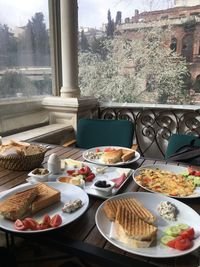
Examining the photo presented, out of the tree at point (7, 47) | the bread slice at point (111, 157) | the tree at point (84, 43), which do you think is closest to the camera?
the bread slice at point (111, 157)

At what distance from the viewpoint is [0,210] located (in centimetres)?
70

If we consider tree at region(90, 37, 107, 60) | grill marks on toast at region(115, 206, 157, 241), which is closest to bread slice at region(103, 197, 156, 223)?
grill marks on toast at region(115, 206, 157, 241)

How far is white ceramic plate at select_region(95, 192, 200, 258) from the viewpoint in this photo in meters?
0.57

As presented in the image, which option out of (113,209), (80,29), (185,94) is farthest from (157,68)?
(113,209)

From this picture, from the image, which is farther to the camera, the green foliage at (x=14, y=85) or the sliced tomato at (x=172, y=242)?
the green foliage at (x=14, y=85)

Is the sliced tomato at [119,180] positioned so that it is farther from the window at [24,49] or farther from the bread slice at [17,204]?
the window at [24,49]

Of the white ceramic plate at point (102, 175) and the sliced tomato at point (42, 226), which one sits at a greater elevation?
the sliced tomato at point (42, 226)

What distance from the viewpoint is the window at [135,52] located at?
234 cm

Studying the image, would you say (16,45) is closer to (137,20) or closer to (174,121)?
(137,20)

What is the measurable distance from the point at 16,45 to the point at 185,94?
170 cm

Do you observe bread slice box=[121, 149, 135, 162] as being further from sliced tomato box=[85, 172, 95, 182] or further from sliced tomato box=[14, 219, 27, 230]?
sliced tomato box=[14, 219, 27, 230]

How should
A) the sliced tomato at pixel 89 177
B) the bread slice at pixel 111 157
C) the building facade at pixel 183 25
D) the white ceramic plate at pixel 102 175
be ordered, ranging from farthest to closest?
the building facade at pixel 183 25 → the bread slice at pixel 111 157 → the sliced tomato at pixel 89 177 → the white ceramic plate at pixel 102 175

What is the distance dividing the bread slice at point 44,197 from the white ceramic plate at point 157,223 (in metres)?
0.17

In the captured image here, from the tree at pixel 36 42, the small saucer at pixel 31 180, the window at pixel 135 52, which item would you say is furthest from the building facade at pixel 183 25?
the small saucer at pixel 31 180
